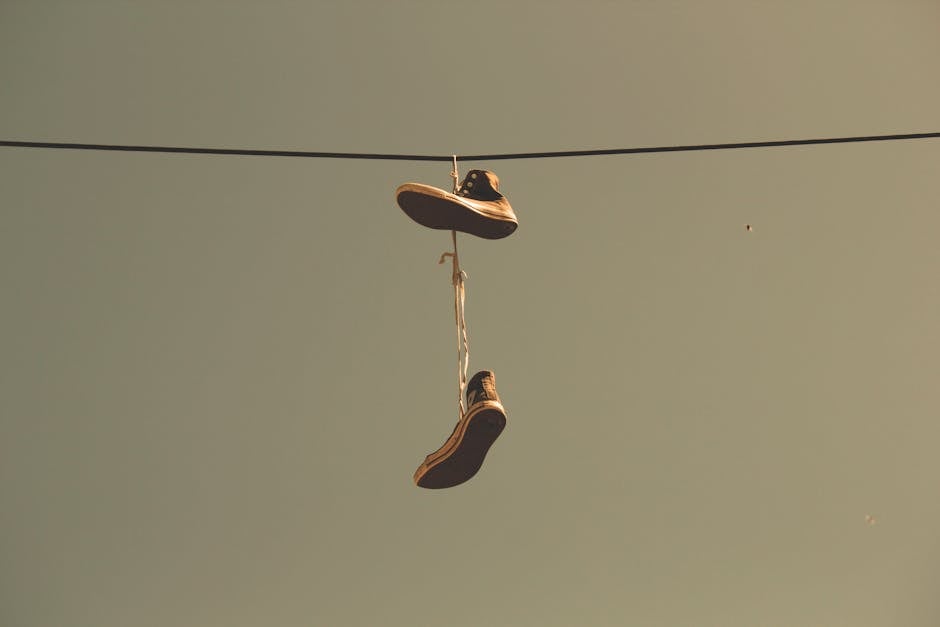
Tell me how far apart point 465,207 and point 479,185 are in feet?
1.31

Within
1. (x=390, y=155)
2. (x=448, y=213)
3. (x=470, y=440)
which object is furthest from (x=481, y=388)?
(x=390, y=155)

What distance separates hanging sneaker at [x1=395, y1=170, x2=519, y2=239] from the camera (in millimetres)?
3527

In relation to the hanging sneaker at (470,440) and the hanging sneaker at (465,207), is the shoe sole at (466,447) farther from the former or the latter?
the hanging sneaker at (465,207)

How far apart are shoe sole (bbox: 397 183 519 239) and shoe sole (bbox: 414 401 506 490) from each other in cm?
60

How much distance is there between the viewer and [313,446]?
680cm

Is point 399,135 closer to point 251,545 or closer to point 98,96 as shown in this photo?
point 98,96

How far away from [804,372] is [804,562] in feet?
4.27

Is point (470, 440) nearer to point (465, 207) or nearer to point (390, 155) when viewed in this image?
point (465, 207)

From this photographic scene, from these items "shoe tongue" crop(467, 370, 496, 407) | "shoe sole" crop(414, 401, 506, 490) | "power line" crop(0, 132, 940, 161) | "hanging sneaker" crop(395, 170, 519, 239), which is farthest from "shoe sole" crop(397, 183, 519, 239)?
"shoe sole" crop(414, 401, 506, 490)

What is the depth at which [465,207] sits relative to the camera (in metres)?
3.64

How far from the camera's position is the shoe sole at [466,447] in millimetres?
3629

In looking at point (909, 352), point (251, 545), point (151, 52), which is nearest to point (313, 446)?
point (251, 545)

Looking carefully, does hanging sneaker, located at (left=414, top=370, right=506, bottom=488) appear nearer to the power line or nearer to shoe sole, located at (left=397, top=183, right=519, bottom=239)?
shoe sole, located at (left=397, top=183, right=519, bottom=239)

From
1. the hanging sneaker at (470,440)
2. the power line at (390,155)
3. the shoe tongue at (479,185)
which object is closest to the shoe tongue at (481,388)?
the hanging sneaker at (470,440)
